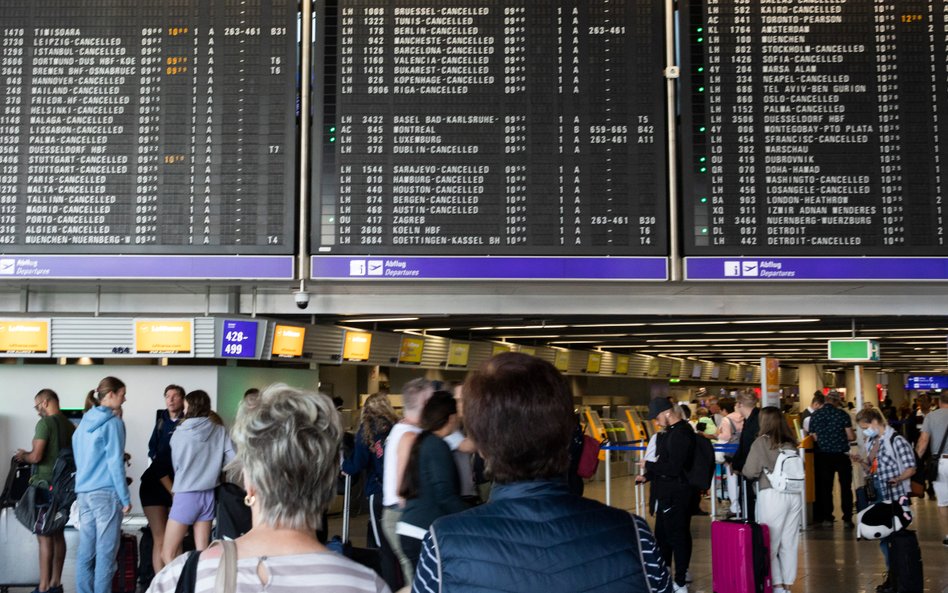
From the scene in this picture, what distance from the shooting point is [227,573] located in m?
1.91

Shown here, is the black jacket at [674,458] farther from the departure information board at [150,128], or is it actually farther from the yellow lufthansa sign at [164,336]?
the yellow lufthansa sign at [164,336]

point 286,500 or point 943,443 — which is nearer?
point 286,500

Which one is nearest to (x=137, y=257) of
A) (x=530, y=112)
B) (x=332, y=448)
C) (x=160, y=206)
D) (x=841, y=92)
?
(x=160, y=206)

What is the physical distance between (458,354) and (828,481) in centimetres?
577

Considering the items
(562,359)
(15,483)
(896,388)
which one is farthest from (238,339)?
(896,388)

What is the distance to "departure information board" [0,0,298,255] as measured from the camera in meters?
8.19

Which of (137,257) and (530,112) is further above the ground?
(530,112)

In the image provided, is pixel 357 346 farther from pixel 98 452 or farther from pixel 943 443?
pixel 943 443

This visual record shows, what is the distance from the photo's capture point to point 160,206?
27.0ft

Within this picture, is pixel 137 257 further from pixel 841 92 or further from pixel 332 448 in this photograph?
pixel 332 448

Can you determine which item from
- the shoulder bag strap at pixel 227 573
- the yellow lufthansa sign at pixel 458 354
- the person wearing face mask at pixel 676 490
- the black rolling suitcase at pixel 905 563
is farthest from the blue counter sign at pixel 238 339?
the shoulder bag strap at pixel 227 573

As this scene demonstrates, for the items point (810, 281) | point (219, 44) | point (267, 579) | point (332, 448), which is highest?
point (219, 44)

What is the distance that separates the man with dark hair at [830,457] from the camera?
11.9m

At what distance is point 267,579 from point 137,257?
6.74 metres
